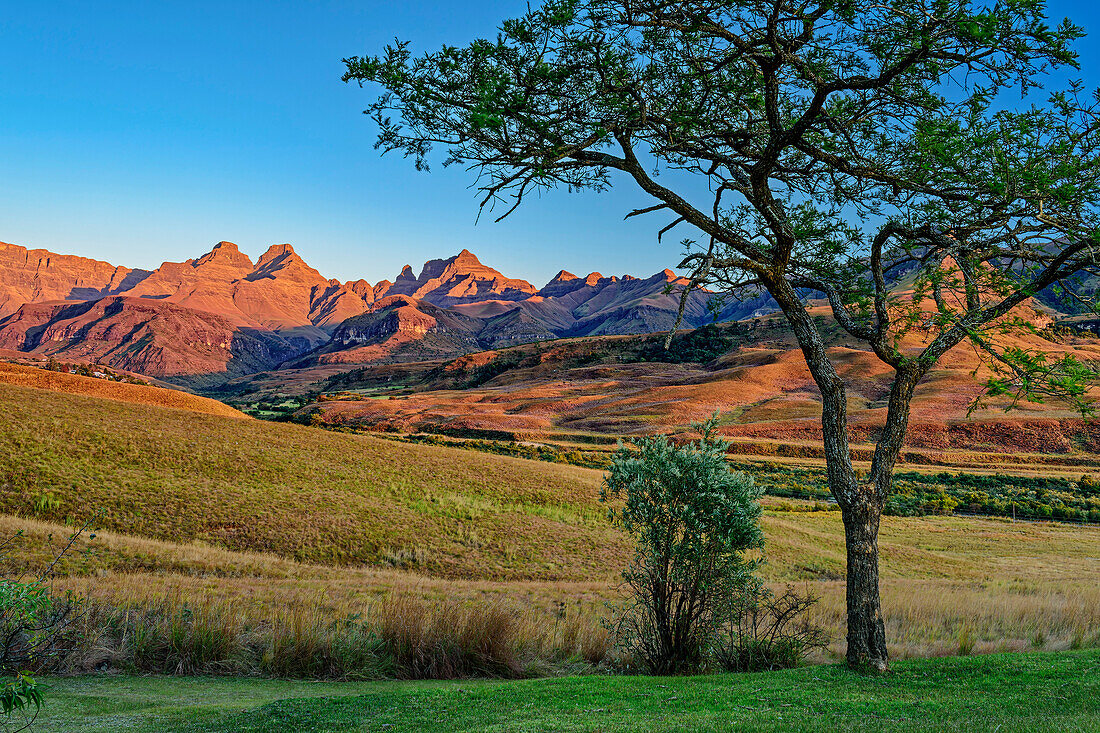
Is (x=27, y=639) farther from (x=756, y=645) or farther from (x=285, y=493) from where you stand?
(x=285, y=493)

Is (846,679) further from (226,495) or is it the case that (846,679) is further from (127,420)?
(127,420)

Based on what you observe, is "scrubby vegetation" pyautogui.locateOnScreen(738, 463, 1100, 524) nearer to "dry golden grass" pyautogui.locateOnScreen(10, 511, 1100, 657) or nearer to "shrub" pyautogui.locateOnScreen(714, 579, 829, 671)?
"dry golden grass" pyautogui.locateOnScreen(10, 511, 1100, 657)

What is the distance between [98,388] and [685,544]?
41588 mm

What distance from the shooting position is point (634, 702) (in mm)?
6246

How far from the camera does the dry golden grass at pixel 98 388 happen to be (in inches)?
1365

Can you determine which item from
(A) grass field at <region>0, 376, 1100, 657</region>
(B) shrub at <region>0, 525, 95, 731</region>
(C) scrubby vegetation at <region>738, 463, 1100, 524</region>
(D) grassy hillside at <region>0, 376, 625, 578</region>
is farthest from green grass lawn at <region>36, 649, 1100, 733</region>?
(C) scrubby vegetation at <region>738, 463, 1100, 524</region>

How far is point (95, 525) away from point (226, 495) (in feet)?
16.5

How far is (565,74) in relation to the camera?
764cm

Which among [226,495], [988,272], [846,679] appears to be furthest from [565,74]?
[226,495]

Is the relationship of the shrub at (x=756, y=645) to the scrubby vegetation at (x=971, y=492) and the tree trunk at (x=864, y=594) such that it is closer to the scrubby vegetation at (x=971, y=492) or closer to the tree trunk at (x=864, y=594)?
the tree trunk at (x=864, y=594)

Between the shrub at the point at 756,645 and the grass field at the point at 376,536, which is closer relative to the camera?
the shrub at the point at 756,645

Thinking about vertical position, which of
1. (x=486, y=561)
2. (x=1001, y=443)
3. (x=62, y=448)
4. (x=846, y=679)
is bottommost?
(x=486, y=561)

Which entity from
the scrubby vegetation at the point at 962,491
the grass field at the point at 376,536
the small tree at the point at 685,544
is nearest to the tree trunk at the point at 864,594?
the small tree at the point at 685,544

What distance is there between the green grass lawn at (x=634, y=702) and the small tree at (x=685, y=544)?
4.46 feet
